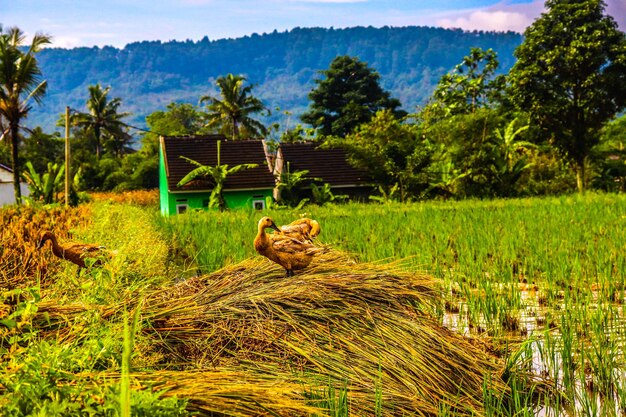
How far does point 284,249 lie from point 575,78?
68.2 ft

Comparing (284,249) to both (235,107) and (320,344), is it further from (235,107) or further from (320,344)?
(235,107)

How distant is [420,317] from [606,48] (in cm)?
2120

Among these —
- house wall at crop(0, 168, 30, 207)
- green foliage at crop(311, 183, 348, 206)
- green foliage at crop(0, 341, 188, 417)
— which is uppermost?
green foliage at crop(0, 341, 188, 417)

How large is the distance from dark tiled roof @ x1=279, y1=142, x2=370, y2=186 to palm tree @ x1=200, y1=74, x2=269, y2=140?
1517cm

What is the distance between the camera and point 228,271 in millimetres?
4555

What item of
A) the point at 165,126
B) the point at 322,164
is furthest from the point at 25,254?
the point at 165,126

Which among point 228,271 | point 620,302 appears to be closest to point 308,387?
point 228,271

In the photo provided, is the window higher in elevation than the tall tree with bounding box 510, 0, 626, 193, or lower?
lower

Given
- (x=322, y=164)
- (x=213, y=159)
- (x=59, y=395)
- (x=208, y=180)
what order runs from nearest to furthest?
(x=59, y=395), (x=208, y=180), (x=213, y=159), (x=322, y=164)

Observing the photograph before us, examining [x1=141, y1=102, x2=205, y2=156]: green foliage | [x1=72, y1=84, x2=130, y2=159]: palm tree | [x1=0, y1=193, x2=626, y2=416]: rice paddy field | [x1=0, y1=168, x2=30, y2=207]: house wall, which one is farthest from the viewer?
[x1=72, y1=84, x2=130, y2=159]: palm tree

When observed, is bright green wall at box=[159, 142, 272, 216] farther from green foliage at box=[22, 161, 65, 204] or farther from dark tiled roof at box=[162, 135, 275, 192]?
green foliage at box=[22, 161, 65, 204]

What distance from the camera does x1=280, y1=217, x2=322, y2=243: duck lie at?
4371 millimetres

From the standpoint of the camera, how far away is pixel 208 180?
22906 millimetres

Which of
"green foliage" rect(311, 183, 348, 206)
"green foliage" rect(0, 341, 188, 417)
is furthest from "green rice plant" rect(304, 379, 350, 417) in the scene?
"green foliage" rect(311, 183, 348, 206)
